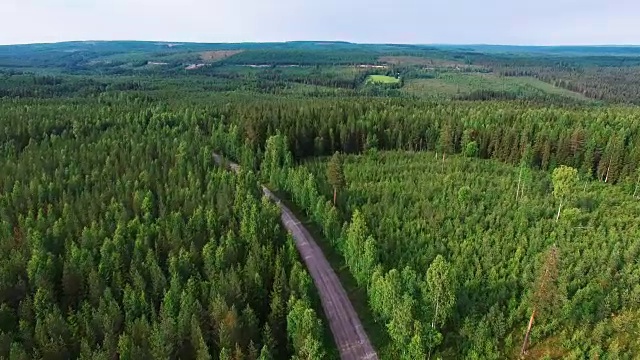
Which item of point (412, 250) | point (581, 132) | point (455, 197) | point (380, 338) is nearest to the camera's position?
point (380, 338)

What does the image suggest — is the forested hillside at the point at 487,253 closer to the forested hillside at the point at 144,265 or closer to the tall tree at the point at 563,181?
the tall tree at the point at 563,181

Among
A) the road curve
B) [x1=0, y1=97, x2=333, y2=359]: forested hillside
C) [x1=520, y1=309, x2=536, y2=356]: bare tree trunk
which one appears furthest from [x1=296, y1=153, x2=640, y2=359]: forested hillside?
[x1=0, y1=97, x2=333, y2=359]: forested hillside

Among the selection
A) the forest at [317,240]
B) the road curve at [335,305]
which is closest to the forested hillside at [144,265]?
the forest at [317,240]

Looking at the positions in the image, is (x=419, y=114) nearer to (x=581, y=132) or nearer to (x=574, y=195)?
(x=581, y=132)

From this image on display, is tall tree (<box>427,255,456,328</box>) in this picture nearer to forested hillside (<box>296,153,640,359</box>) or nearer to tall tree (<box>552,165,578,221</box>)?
forested hillside (<box>296,153,640,359</box>)

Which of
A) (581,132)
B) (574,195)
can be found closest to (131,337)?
(574,195)
